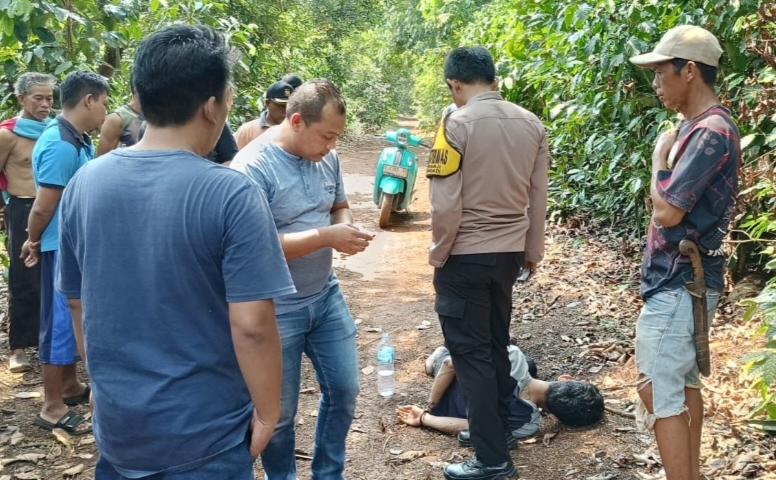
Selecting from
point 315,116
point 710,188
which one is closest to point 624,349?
point 710,188

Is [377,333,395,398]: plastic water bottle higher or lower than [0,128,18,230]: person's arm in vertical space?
lower

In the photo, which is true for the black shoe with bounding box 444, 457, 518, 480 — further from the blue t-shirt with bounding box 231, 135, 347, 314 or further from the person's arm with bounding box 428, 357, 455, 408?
the blue t-shirt with bounding box 231, 135, 347, 314

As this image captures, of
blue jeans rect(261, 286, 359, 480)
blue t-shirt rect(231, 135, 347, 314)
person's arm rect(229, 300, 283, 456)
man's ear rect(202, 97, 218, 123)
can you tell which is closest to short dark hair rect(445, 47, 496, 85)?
blue t-shirt rect(231, 135, 347, 314)

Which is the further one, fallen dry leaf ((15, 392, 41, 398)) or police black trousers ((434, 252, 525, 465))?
fallen dry leaf ((15, 392, 41, 398))

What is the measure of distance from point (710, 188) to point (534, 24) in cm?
519

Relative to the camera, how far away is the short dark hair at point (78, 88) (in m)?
4.41

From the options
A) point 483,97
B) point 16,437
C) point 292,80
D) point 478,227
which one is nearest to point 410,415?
point 478,227

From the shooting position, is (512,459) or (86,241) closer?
(86,241)

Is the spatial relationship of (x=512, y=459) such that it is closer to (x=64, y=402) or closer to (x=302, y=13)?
(x=64, y=402)

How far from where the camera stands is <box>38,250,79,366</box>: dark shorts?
14.4 feet

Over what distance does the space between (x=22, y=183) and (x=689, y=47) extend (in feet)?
13.8

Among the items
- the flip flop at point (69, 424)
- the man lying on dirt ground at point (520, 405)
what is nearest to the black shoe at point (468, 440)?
the man lying on dirt ground at point (520, 405)

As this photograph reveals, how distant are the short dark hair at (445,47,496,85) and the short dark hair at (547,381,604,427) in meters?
1.79

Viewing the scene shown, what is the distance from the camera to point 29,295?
505cm
